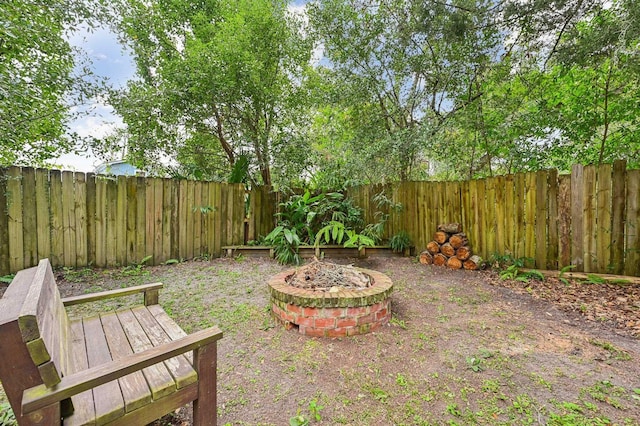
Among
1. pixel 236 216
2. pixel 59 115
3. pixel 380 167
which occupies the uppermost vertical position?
pixel 59 115

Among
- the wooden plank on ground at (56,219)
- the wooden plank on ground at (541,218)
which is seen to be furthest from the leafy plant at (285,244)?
the wooden plank on ground at (541,218)

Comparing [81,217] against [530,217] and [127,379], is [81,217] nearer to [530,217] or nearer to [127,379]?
[127,379]

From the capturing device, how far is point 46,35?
139 inches

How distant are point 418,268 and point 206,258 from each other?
3785 mm

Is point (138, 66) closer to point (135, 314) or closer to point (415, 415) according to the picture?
point (135, 314)

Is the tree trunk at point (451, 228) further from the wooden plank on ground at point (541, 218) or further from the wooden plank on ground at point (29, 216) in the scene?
the wooden plank on ground at point (29, 216)

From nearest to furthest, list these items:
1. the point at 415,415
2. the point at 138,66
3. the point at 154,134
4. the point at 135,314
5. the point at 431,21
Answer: the point at 415,415
the point at 135,314
the point at 431,21
the point at 154,134
the point at 138,66

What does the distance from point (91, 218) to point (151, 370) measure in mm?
3796

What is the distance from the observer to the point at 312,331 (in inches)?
95.6

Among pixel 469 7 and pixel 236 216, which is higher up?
pixel 469 7

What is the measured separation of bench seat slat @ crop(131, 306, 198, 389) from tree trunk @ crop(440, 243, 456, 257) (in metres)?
4.24

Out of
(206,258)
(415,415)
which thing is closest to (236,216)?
(206,258)

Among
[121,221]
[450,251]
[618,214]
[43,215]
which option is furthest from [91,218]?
[618,214]

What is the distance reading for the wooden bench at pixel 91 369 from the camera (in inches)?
37.9
